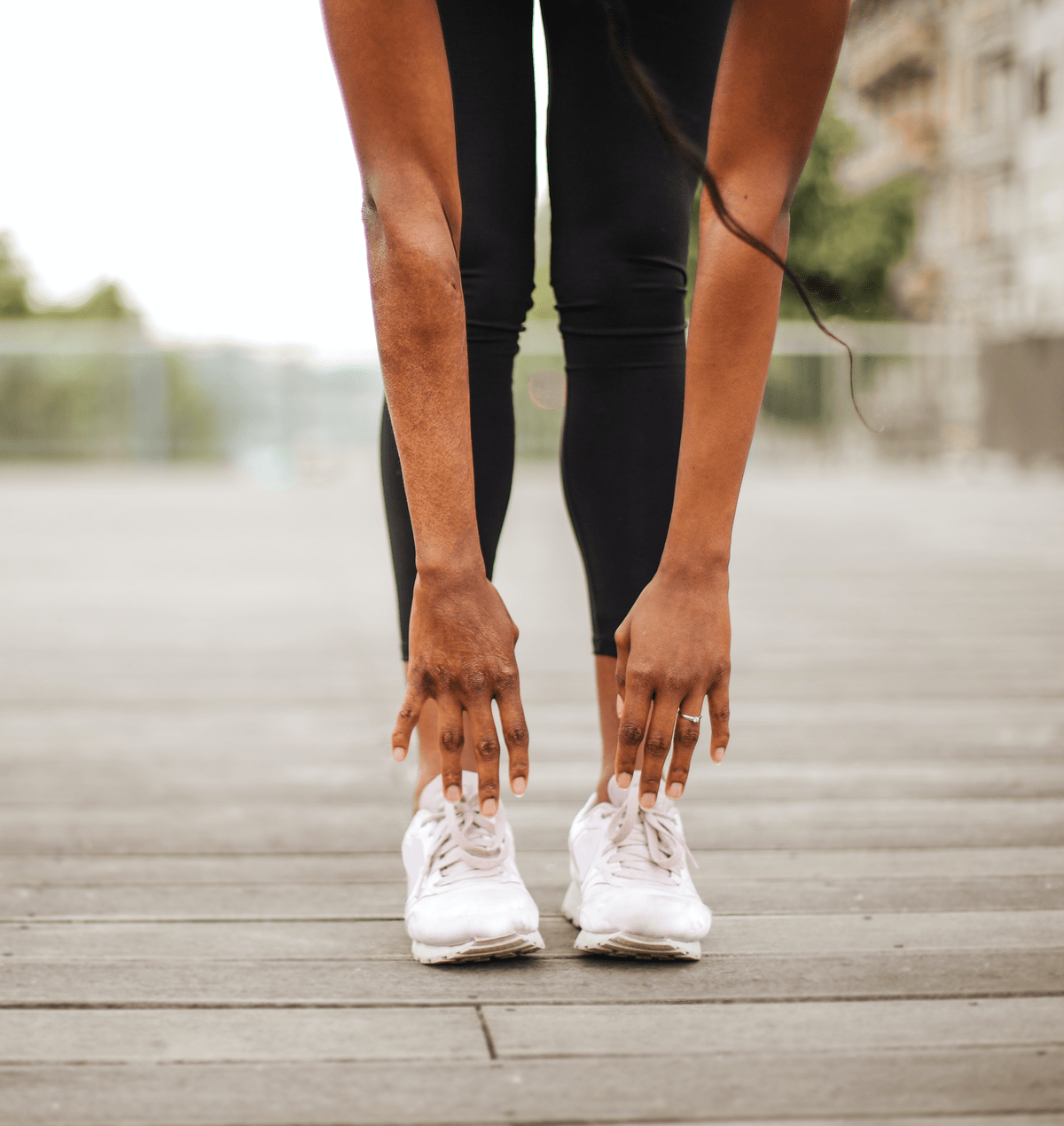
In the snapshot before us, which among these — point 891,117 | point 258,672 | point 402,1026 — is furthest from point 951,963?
point 891,117

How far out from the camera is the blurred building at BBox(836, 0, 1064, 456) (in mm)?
16875

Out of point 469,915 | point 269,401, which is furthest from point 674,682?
point 269,401

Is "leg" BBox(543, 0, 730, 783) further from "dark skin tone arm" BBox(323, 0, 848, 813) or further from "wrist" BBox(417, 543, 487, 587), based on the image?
"wrist" BBox(417, 543, 487, 587)

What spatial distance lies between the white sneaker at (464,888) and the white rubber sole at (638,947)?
0.04 m

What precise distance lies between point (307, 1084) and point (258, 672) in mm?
1672

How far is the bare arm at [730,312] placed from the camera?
0.96 metres

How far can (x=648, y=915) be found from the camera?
98cm

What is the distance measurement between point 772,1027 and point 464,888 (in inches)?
11.0

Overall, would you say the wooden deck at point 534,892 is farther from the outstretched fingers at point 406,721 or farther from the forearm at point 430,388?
the forearm at point 430,388

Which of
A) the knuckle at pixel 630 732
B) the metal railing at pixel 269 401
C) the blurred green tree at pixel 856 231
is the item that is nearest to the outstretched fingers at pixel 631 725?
the knuckle at pixel 630 732

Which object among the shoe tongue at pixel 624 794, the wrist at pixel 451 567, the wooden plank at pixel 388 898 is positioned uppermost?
the wrist at pixel 451 567

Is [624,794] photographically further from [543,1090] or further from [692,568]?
[543,1090]

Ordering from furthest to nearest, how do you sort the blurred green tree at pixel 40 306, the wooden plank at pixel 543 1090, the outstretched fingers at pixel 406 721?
the blurred green tree at pixel 40 306
the outstretched fingers at pixel 406 721
the wooden plank at pixel 543 1090

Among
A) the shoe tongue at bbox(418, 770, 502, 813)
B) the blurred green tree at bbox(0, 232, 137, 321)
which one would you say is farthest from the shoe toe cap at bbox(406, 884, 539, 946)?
the blurred green tree at bbox(0, 232, 137, 321)
